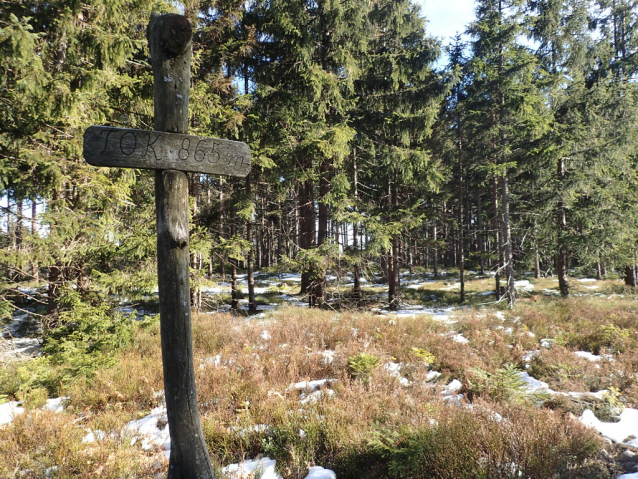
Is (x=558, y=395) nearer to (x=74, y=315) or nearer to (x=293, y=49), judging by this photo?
(x=74, y=315)

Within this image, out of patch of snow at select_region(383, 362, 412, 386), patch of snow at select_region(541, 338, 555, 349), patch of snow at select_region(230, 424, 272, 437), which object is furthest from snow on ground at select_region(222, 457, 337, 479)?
patch of snow at select_region(541, 338, 555, 349)

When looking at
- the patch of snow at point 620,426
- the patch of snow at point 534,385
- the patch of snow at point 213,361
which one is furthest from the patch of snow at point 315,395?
the patch of snow at point 620,426

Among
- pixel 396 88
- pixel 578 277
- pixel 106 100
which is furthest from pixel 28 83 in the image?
pixel 578 277

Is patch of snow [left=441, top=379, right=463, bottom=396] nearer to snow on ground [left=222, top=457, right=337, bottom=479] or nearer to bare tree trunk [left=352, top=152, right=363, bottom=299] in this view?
snow on ground [left=222, top=457, right=337, bottom=479]

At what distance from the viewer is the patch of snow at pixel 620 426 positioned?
3.61 m

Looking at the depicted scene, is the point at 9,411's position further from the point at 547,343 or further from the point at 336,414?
the point at 547,343

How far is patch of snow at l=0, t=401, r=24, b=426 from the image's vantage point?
396 cm

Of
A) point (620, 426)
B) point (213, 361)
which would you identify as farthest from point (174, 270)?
point (620, 426)

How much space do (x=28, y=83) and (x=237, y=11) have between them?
8.52m

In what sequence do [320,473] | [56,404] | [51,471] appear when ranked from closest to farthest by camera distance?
[51,471]
[320,473]
[56,404]

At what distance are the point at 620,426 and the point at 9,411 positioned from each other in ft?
26.1

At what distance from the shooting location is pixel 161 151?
249cm

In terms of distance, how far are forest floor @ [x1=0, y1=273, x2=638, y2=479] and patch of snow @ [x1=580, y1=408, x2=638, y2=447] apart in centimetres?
3

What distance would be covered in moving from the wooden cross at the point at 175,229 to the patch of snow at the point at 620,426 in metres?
4.25
